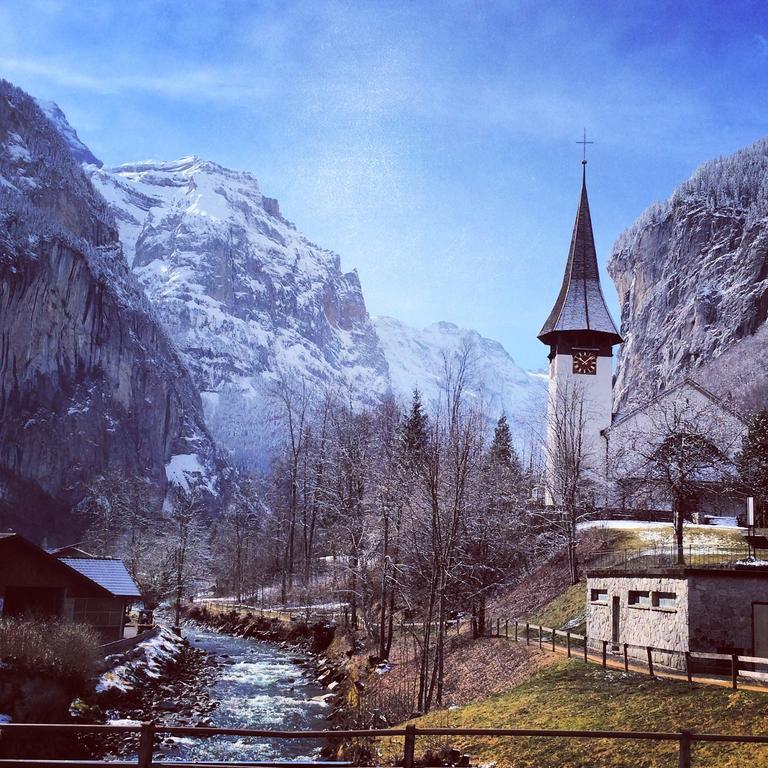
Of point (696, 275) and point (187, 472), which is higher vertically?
point (696, 275)

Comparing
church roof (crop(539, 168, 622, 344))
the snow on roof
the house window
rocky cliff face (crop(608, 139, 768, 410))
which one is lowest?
the snow on roof

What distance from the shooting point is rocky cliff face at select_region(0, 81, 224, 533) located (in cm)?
13438

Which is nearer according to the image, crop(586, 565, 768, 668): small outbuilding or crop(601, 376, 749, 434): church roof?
crop(586, 565, 768, 668): small outbuilding

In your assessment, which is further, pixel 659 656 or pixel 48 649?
pixel 48 649

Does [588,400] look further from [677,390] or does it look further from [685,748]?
[685,748]

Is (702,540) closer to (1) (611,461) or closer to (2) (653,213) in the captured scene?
(1) (611,461)

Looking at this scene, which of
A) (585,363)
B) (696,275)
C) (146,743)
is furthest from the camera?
(696,275)

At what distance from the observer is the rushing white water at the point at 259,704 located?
25109 millimetres

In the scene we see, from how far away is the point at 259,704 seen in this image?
3241 cm

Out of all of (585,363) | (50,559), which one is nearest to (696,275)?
(585,363)

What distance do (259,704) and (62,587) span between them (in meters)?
11.5

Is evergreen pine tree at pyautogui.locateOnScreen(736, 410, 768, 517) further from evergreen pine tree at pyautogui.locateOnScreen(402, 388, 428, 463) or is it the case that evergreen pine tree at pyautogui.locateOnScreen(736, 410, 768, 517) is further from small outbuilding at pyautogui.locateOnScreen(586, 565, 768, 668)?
small outbuilding at pyautogui.locateOnScreen(586, 565, 768, 668)

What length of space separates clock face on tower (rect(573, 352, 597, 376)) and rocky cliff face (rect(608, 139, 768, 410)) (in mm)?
47491

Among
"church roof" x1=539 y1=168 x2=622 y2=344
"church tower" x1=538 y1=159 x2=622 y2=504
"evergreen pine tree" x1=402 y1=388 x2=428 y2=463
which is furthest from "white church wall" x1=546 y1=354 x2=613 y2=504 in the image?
"evergreen pine tree" x1=402 y1=388 x2=428 y2=463
